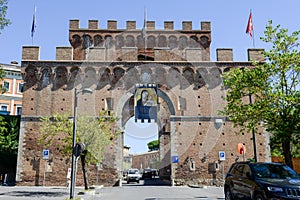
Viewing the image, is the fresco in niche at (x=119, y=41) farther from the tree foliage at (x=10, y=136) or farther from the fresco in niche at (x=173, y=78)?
the tree foliage at (x=10, y=136)

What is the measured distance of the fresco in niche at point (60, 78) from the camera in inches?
1077

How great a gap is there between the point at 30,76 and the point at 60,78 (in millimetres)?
2584

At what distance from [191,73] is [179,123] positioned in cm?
463

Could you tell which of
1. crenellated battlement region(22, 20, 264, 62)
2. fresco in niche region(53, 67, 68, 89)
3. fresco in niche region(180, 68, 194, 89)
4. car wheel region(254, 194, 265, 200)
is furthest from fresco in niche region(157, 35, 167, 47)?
car wheel region(254, 194, 265, 200)

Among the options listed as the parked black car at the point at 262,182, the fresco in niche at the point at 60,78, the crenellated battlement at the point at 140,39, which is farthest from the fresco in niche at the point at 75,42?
the parked black car at the point at 262,182

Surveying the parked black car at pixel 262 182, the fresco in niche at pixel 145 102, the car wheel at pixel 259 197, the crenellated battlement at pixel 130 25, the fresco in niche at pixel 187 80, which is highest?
the crenellated battlement at pixel 130 25

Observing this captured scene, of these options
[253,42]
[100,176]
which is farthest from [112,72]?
[253,42]

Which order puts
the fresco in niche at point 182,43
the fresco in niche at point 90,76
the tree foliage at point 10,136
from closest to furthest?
the fresco in niche at point 90,76 < the tree foliage at point 10,136 < the fresco in niche at point 182,43

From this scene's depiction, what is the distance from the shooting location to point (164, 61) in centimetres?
2770

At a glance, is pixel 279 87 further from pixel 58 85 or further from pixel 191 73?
pixel 58 85

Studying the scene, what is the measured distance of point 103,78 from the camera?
2769cm

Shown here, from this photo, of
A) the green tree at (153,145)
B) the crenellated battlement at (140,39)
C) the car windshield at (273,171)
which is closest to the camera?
the car windshield at (273,171)

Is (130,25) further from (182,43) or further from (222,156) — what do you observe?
(222,156)

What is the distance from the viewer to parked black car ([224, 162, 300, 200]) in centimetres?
874
